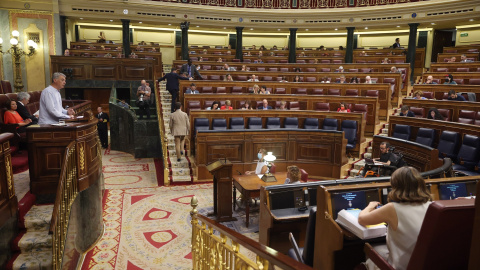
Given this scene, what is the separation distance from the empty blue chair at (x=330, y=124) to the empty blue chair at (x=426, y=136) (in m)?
1.67

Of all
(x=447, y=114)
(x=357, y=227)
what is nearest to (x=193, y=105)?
(x=447, y=114)

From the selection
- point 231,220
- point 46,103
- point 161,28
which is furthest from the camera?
point 161,28

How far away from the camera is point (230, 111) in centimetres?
766

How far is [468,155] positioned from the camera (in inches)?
216

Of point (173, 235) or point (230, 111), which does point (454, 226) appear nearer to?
point (173, 235)

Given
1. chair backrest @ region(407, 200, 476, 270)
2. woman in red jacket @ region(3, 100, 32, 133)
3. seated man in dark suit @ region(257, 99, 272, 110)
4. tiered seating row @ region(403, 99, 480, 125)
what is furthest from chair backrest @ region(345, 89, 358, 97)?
chair backrest @ region(407, 200, 476, 270)

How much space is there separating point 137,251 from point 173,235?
0.56 meters

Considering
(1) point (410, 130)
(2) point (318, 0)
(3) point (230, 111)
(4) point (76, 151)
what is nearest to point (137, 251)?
(4) point (76, 151)

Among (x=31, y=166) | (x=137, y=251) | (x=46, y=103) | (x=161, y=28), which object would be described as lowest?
(x=137, y=251)

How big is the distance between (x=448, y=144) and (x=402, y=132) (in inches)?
39.3

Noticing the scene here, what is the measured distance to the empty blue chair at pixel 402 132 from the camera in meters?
6.72

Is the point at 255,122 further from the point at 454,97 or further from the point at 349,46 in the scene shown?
the point at 349,46

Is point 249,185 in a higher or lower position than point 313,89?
lower

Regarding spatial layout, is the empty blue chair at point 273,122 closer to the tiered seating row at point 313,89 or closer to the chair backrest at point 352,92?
the tiered seating row at point 313,89
